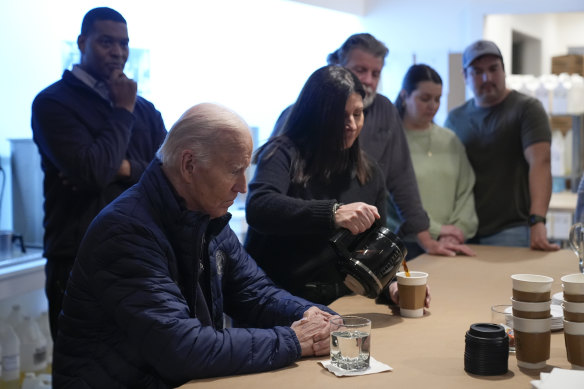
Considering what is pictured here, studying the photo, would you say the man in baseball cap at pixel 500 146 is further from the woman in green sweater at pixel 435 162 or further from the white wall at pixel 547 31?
the white wall at pixel 547 31

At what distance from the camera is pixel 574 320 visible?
157cm

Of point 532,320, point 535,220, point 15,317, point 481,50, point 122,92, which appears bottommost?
point 15,317

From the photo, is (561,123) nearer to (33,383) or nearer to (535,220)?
(535,220)

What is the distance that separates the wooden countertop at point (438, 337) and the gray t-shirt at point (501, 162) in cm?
61

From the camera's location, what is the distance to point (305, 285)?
2.36 meters

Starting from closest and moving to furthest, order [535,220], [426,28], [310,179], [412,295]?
[412,295], [310,179], [535,220], [426,28]

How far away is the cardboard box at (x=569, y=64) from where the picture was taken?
8.37 m

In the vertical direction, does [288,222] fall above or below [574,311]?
above

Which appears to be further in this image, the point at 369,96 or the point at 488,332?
the point at 369,96

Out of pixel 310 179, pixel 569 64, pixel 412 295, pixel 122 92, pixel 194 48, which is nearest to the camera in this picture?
pixel 412 295

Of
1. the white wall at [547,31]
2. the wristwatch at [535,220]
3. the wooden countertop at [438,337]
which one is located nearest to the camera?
the wooden countertop at [438,337]

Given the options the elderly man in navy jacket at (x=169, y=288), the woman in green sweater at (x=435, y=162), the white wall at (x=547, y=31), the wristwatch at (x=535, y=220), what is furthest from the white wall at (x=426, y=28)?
the elderly man in navy jacket at (x=169, y=288)

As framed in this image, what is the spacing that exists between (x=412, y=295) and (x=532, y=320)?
52cm

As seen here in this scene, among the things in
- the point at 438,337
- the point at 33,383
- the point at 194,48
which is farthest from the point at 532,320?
the point at 194,48
